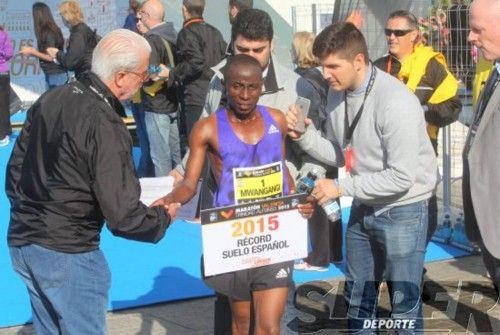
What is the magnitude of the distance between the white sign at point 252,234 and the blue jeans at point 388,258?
52cm

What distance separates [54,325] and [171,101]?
7.15 meters

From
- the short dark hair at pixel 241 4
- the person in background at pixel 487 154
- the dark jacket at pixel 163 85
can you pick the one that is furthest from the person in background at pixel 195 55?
the person in background at pixel 487 154

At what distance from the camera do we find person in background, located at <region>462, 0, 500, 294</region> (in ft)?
13.9

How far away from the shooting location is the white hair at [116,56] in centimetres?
431

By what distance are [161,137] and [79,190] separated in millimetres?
7412

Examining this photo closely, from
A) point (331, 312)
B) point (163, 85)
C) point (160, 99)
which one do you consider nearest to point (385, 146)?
point (331, 312)

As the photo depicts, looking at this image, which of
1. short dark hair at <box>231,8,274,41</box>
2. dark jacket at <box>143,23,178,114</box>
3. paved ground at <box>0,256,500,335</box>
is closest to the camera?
short dark hair at <box>231,8,274,41</box>

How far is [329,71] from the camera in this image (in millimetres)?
5070

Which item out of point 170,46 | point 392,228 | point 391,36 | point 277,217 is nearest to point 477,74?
point 391,36

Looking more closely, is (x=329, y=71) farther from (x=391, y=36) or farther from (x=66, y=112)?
(x=391, y=36)

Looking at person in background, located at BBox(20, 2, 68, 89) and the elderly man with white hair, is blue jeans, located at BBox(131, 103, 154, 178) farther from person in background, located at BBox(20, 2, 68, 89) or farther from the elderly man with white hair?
the elderly man with white hair

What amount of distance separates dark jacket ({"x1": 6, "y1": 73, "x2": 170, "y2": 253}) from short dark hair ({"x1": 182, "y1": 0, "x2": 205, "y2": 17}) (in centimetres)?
666

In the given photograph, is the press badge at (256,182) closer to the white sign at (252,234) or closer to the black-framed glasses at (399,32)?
the white sign at (252,234)

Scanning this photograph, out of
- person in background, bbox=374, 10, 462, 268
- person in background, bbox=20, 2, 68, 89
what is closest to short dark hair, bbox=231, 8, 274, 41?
person in background, bbox=374, 10, 462, 268
